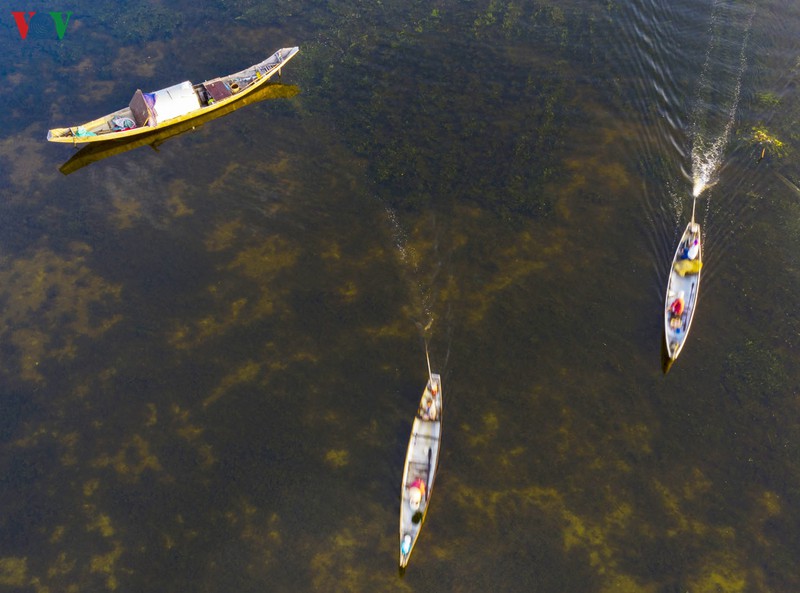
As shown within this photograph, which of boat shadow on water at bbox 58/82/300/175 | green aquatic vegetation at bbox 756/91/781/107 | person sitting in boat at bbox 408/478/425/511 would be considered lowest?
person sitting in boat at bbox 408/478/425/511

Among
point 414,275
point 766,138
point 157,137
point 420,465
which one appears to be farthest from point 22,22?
point 766,138

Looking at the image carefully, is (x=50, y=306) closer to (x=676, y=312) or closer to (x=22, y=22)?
(x=22, y=22)

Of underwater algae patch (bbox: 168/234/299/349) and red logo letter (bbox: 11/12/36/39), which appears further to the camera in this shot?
red logo letter (bbox: 11/12/36/39)

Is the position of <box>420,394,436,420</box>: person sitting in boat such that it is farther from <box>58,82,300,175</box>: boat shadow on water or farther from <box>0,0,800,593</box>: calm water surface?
<box>58,82,300,175</box>: boat shadow on water

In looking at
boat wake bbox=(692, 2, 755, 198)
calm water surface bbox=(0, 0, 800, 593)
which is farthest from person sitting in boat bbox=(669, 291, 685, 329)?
boat wake bbox=(692, 2, 755, 198)

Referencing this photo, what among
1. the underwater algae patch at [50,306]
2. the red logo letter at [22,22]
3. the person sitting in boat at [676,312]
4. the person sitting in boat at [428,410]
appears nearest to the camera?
the person sitting in boat at [428,410]

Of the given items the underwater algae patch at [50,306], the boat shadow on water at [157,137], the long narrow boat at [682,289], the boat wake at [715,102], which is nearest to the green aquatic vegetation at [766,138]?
the boat wake at [715,102]

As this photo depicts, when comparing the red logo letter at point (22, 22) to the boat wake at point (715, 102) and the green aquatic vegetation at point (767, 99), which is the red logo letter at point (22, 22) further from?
the green aquatic vegetation at point (767, 99)

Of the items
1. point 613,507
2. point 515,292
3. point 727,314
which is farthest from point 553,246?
point 613,507
